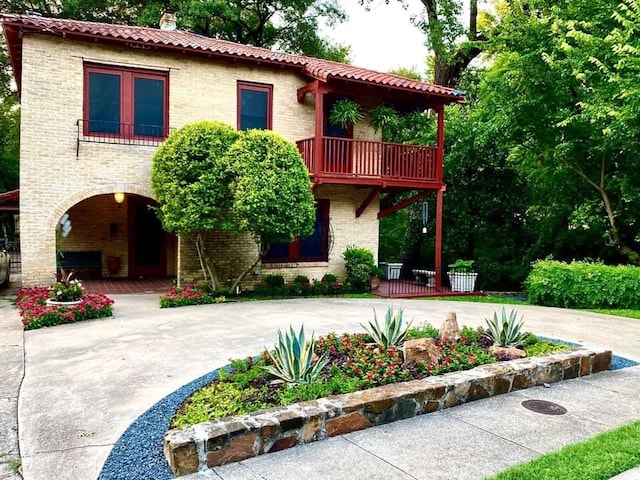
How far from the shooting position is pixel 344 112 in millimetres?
13188

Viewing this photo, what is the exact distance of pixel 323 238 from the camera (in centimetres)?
1437

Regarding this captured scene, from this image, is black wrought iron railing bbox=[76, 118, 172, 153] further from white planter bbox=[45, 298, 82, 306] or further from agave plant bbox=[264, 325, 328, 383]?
agave plant bbox=[264, 325, 328, 383]

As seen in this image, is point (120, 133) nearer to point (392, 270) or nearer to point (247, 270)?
point (247, 270)

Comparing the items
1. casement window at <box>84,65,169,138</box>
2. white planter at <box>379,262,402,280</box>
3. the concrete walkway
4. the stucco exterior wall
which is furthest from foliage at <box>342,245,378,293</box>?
casement window at <box>84,65,169,138</box>

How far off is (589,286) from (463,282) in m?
3.75

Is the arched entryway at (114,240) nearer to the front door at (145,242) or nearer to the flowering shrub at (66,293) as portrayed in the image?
the front door at (145,242)

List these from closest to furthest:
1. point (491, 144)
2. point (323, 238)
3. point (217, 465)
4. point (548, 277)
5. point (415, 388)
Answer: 1. point (217, 465)
2. point (415, 388)
3. point (548, 277)
4. point (323, 238)
5. point (491, 144)

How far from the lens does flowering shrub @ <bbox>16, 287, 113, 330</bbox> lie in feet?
27.8

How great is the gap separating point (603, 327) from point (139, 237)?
41.9ft

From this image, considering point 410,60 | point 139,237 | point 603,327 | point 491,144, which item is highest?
point 410,60

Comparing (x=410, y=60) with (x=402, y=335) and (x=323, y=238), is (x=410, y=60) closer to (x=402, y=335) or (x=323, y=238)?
(x=323, y=238)

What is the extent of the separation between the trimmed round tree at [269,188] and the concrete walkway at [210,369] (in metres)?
2.31

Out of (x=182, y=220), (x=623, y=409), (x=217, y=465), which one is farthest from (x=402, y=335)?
(x=182, y=220)

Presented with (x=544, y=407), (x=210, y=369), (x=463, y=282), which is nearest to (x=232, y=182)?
(x=210, y=369)
